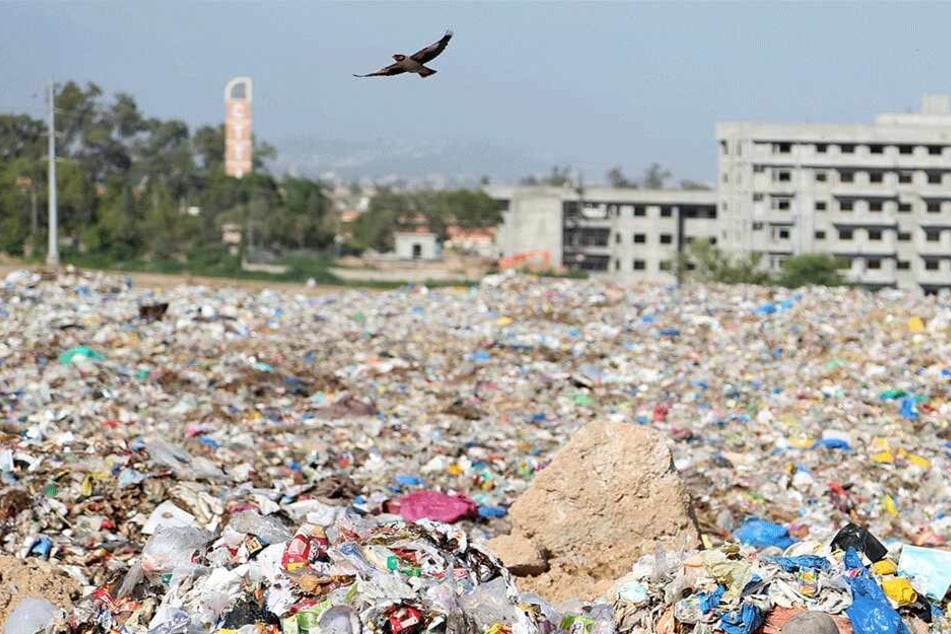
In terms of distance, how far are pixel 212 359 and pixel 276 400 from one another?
185 cm

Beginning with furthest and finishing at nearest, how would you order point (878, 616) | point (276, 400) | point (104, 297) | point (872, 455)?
point (104, 297) < point (276, 400) < point (872, 455) < point (878, 616)

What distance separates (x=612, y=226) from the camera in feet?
144

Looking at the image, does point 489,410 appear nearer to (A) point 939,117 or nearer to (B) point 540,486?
(B) point 540,486

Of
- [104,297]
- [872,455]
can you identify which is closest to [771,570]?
[872,455]

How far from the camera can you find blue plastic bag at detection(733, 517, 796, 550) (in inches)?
269

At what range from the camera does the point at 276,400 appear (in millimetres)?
10352

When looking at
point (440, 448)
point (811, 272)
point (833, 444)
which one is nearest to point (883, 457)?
point (833, 444)

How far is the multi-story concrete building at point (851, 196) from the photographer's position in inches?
1583

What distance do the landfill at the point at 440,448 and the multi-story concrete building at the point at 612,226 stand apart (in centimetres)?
2512

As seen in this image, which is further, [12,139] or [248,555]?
[12,139]

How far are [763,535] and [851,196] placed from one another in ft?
117

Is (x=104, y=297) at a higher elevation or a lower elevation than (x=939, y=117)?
lower

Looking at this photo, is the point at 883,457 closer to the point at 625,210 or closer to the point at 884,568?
the point at 884,568

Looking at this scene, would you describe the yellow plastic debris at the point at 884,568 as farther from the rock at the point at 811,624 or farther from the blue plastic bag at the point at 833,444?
the blue plastic bag at the point at 833,444
